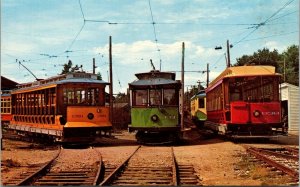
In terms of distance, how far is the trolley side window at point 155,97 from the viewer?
1848 cm

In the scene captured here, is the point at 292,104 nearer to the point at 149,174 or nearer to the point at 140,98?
the point at 140,98

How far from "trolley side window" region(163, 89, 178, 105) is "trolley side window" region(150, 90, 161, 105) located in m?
0.25

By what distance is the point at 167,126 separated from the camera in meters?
18.1

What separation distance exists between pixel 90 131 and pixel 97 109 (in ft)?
3.19

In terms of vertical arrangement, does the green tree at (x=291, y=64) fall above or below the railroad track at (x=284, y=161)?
above

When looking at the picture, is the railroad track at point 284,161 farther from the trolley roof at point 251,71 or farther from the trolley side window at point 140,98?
the trolley side window at point 140,98

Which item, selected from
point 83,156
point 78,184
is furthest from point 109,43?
point 78,184

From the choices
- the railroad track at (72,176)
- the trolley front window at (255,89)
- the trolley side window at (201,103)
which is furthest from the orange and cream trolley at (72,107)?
the trolley side window at (201,103)

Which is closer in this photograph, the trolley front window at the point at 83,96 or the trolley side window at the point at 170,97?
the trolley front window at the point at 83,96

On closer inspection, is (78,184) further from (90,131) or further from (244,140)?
(244,140)

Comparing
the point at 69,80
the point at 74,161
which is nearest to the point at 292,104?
the point at 69,80

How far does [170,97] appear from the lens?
60.7 feet

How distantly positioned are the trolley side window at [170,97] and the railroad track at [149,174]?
6.18 m

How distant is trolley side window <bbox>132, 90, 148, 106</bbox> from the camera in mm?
18688
